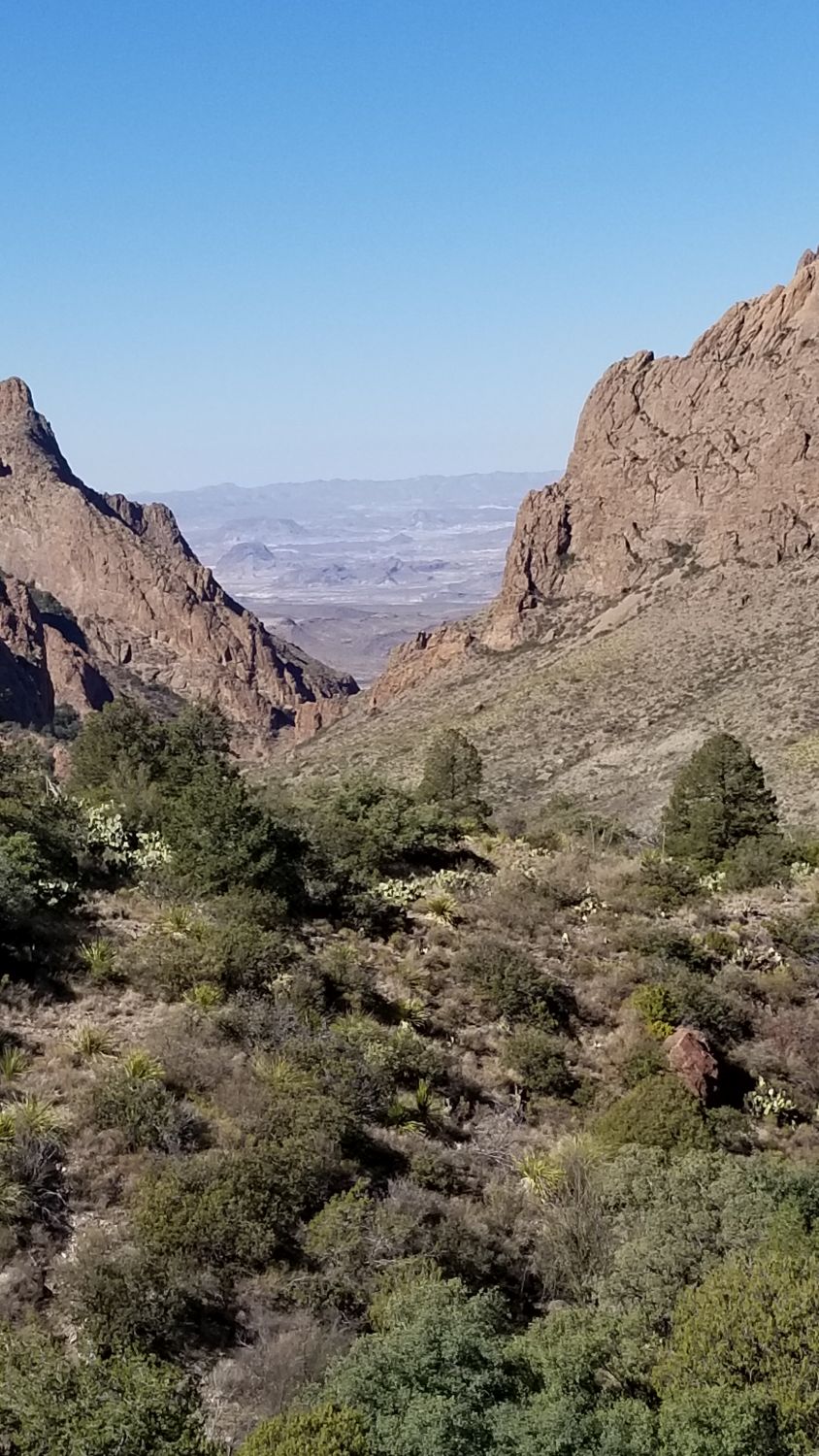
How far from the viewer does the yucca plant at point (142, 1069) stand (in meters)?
12.1

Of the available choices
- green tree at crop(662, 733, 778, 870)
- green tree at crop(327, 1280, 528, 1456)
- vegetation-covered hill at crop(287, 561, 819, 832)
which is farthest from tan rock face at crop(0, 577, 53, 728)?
green tree at crop(327, 1280, 528, 1456)

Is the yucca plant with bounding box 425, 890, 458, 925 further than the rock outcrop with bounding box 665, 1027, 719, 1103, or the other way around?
the yucca plant with bounding box 425, 890, 458, 925

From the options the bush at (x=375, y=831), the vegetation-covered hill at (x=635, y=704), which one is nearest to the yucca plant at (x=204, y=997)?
the bush at (x=375, y=831)

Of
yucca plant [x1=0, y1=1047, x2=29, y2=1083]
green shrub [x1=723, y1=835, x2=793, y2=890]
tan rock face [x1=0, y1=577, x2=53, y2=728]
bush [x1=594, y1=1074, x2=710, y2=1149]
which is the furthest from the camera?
tan rock face [x1=0, y1=577, x2=53, y2=728]

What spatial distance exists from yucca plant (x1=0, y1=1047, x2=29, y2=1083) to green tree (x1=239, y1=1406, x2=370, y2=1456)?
5527mm

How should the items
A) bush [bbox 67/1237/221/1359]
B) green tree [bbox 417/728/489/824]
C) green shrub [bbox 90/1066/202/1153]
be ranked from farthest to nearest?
green tree [bbox 417/728/489/824] < green shrub [bbox 90/1066/202/1153] < bush [bbox 67/1237/221/1359]

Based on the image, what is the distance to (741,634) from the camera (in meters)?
71.4

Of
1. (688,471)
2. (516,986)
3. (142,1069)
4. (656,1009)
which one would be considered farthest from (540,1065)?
(688,471)

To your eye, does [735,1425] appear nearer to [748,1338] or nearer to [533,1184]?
[748,1338]

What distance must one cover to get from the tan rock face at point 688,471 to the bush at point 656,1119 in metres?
74.0

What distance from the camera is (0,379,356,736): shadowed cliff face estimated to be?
137 metres

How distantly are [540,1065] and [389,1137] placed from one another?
298cm

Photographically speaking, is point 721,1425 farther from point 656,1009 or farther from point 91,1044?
point 656,1009

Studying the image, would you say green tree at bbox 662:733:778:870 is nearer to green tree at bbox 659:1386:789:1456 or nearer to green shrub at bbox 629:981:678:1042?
green shrub at bbox 629:981:678:1042
